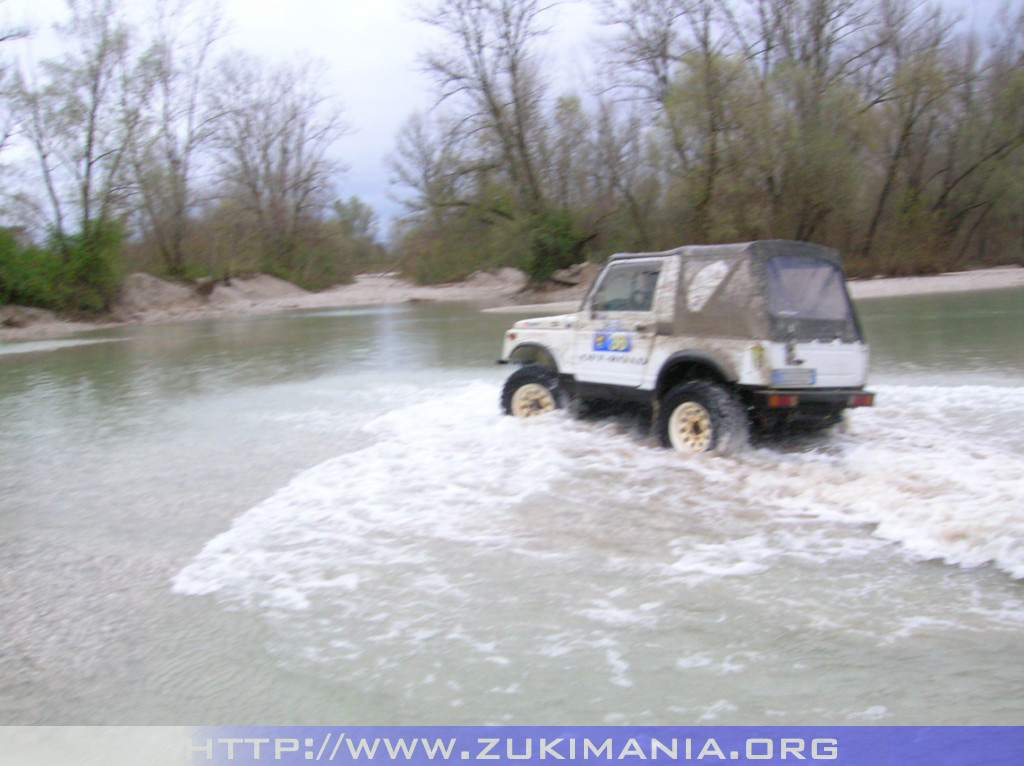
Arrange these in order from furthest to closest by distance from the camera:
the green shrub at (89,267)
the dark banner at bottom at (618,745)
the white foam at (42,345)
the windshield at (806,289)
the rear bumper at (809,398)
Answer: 1. the green shrub at (89,267)
2. the white foam at (42,345)
3. the windshield at (806,289)
4. the rear bumper at (809,398)
5. the dark banner at bottom at (618,745)

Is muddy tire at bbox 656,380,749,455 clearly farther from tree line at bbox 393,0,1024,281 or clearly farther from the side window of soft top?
tree line at bbox 393,0,1024,281

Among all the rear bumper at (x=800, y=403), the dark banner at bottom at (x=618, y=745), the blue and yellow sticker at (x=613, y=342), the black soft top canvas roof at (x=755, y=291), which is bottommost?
the dark banner at bottom at (x=618, y=745)

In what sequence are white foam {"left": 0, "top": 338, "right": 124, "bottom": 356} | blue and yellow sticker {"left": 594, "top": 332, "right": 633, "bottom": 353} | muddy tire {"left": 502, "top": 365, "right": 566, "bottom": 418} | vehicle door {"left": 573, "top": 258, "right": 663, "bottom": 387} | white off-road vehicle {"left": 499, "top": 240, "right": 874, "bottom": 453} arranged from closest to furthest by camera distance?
white off-road vehicle {"left": 499, "top": 240, "right": 874, "bottom": 453} → vehicle door {"left": 573, "top": 258, "right": 663, "bottom": 387} → blue and yellow sticker {"left": 594, "top": 332, "right": 633, "bottom": 353} → muddy tire {"left": 502, "top": 365, "right": 566, "bottom": 418} → white foam {"left": 0, "top": 338, "right": 124, "bottom": 356}

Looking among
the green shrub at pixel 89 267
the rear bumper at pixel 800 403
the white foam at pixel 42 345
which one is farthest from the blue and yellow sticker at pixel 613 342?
the green shrub at pixel 89 267

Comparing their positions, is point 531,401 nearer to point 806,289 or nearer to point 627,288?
point 627,288

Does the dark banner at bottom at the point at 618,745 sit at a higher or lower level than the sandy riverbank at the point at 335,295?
lower

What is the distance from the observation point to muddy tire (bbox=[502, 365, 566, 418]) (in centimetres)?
973

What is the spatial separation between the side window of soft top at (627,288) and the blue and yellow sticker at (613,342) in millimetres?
269

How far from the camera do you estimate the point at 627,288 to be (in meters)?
8.98

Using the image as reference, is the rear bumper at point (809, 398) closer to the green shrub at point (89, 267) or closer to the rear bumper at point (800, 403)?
the rear bumper at point (800, 403)

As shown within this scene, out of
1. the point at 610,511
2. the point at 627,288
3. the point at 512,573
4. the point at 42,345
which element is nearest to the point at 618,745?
the point at 512,573

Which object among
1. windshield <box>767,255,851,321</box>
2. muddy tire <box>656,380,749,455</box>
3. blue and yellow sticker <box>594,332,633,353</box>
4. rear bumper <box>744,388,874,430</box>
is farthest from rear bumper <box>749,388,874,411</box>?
blue and yellow sticker <box>594,332,633,353</box>

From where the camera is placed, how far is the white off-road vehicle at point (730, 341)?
768 centimetres

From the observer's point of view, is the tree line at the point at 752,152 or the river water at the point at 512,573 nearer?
the river water at the point at 512,573
